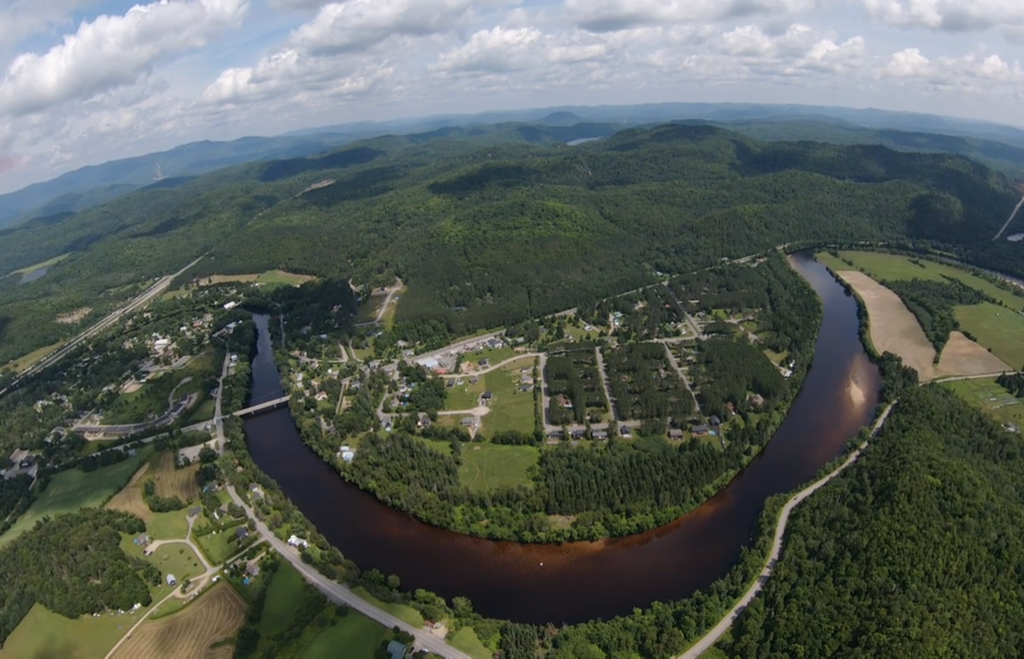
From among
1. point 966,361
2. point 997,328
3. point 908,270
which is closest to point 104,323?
point 966,361

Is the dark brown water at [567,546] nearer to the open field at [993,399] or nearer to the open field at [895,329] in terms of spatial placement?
the open field at [993,399]

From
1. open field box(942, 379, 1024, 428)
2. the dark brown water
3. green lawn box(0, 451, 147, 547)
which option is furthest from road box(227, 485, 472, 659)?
open field box(942, 379, 1024, 428)

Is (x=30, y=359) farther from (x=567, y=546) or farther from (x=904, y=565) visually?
(x=904, y=565)

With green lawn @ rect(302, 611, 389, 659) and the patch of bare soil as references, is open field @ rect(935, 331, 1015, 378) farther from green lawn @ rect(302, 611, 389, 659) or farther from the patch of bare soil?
the patch of bare soil

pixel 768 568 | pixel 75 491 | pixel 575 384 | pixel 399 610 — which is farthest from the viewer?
pixel 575 384

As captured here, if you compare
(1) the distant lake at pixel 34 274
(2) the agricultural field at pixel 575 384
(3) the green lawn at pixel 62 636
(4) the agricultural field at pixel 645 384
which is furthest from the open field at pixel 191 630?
(1) the distant lake at pixel 34 274

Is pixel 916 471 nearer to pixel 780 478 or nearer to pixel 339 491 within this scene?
pixel 780 478
